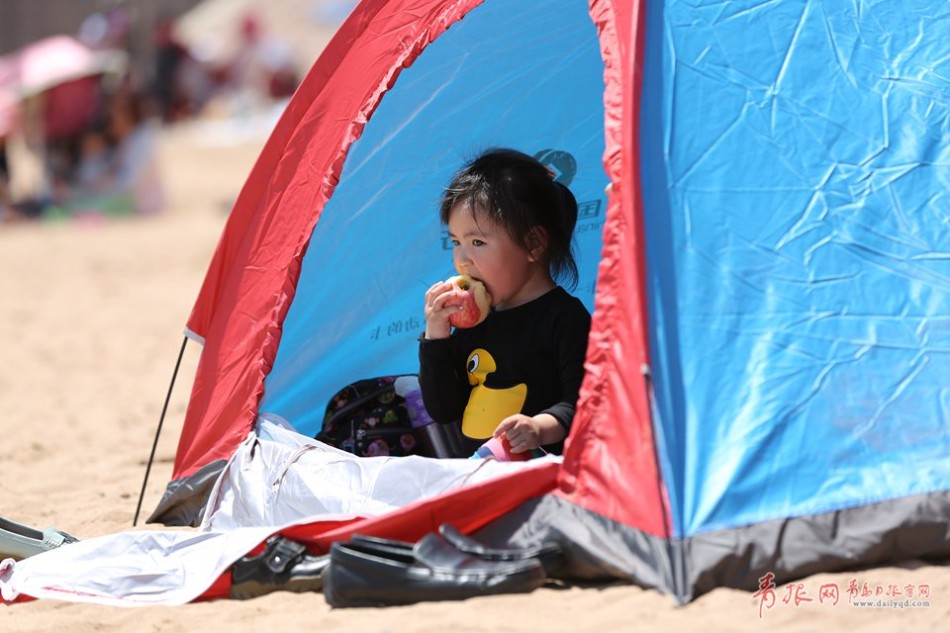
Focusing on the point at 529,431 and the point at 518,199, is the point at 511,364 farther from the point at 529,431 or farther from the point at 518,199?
the point at 518,199

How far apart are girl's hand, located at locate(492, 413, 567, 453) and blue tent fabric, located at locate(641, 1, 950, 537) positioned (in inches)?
18.6

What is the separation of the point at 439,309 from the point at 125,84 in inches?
425

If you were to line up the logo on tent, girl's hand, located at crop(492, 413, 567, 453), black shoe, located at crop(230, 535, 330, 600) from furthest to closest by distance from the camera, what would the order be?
1. the logo on tent
2. girl's hand, located at crop(492, 413, 567, 453)
3. black shoe, located at crop(230, 535, 330, 600)

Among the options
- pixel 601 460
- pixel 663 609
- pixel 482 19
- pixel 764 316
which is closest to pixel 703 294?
pixel 764 316

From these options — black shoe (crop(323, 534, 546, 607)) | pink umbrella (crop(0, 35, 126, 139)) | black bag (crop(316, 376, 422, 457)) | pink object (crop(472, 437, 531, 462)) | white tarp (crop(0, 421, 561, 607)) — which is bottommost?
black shoe (crop(323, 534, 546, 607))

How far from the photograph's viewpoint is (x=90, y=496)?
423 centimetres

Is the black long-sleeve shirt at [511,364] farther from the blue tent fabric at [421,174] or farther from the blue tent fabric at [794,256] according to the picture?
the blue tent fabric at [421,174]

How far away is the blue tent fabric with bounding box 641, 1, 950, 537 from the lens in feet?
9.14

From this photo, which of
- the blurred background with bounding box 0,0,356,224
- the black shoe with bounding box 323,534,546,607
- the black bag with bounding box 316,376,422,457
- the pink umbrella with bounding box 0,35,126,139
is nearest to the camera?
the black shoe with bounding box 323,534,546,607

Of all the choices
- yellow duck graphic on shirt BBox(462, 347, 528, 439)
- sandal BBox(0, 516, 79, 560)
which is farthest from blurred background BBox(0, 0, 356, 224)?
yellow duck graphic on shirt BBox(462, 347, 528, 439)

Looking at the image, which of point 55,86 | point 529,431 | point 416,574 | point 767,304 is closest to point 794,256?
point 767,304

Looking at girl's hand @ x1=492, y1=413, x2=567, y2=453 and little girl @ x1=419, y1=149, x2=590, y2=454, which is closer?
girl's hand @ x1=492, y1=413, x2=567, y2=453

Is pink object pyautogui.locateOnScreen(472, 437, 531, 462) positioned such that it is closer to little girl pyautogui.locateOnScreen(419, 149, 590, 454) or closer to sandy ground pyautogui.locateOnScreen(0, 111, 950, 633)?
little girl pyautogui.locateOnScreen(419, 149, 590, 454)

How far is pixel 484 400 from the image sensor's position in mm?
Result: 3455
